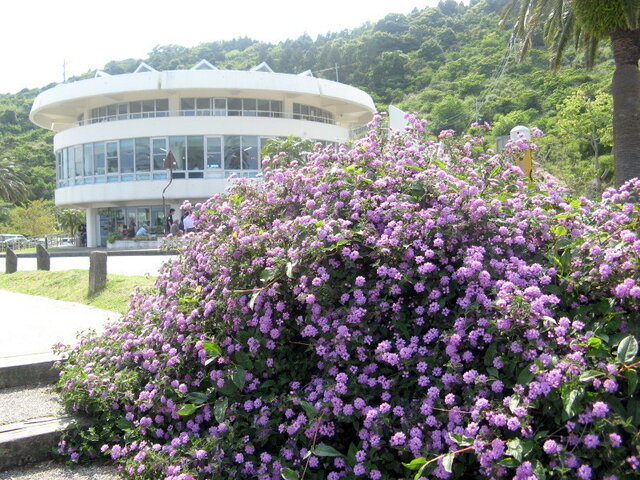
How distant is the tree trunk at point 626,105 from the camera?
9242 millimetres

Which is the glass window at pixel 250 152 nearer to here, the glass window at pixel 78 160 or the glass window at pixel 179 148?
the glass window at pixel 179 148

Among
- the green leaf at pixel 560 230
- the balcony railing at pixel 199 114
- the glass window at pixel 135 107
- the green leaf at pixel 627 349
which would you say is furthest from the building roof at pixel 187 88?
the green leaf at pixel 627 349

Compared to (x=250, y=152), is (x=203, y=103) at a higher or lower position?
higher

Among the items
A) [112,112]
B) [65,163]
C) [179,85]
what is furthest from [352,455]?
[65,163]

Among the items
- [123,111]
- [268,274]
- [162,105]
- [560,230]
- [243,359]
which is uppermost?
[162,105]

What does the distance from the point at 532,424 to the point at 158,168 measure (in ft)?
116

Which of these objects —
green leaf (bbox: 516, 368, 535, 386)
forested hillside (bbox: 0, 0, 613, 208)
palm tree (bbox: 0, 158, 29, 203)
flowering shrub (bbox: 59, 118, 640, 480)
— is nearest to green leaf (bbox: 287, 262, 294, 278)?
flowering shrub (bbox: 59, 118, 640, 480)

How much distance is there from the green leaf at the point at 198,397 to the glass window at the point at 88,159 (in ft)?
121

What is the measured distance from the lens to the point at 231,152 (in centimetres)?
3562

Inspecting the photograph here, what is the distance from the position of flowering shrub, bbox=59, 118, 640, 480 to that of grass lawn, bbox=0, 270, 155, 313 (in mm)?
3330

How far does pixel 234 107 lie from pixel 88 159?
33.9 ft

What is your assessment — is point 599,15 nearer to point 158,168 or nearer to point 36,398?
point 36,398

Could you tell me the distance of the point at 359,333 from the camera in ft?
8.37

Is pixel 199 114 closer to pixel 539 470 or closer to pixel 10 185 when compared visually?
pixel 10 185
